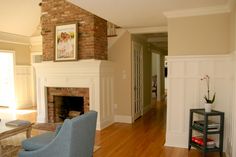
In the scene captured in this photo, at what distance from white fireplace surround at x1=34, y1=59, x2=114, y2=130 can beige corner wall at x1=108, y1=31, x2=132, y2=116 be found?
0.72 ft

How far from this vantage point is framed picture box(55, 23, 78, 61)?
16.5 feet

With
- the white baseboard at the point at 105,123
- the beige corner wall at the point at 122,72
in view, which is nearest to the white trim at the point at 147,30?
the beige corner wall at the point at 122,72

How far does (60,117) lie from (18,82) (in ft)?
9.44

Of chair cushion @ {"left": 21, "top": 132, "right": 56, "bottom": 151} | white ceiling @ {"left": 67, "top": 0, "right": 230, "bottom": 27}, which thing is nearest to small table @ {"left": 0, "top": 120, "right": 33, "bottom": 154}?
chair cushion @ {"left": 21, "top": 132, "right": 56, "bottom": 151}

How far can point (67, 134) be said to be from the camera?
241cm

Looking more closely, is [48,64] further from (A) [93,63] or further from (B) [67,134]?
(B) [67,134]

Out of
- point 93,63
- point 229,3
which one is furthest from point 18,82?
point 229,3

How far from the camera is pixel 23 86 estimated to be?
7758 mm

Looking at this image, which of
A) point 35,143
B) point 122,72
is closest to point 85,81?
point 122,72

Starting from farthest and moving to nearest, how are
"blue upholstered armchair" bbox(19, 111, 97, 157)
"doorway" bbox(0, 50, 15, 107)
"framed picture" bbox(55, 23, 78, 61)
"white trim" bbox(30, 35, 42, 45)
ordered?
"white trim" bbox(30, 35, 42, 45), "doorway" bbox(0, 50, 15, 107), "framed picture" bbox(55, 23, 78, 61), "blue upholstered armchair" bbox(19, 111, 97, 157)

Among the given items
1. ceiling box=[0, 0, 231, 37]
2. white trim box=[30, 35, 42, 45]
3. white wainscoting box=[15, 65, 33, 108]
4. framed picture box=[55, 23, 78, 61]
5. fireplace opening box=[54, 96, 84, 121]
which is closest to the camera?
ceiling box=[0, 0, 231, 37]

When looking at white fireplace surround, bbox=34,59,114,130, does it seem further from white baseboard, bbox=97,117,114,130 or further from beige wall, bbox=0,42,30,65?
beige wall, bbox=0,42,30,65

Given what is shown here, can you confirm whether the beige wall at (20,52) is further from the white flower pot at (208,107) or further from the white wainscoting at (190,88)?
the white flower pot at (208,107)

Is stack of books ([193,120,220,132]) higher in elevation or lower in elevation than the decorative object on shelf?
lower
